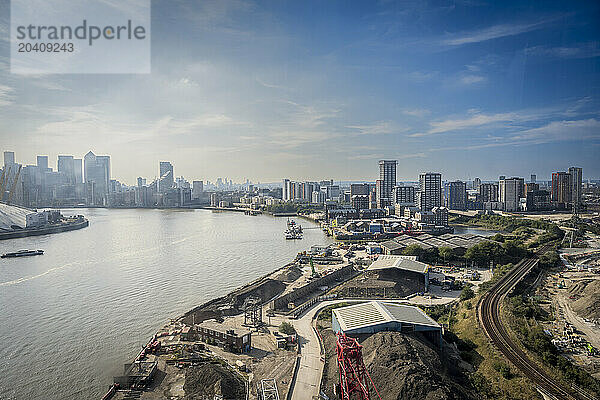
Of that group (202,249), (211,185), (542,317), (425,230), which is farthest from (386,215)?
(211,185)

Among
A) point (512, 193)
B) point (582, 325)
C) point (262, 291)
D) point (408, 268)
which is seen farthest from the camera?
point (512, 193)

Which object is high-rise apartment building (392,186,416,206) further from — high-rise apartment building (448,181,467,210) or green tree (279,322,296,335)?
green tree (279,322,296,335)

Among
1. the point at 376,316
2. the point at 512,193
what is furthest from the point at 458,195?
the point at 376,316

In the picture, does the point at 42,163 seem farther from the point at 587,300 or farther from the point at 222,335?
the point at 587,300

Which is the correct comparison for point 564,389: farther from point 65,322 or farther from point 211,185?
point 211,185

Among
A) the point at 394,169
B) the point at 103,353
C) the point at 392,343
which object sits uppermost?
the point at 394,169

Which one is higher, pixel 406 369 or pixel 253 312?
pixel 406 369

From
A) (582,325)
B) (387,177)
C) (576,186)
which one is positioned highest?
(387,177)

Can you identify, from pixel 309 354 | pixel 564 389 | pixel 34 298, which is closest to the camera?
pixel 564 389
